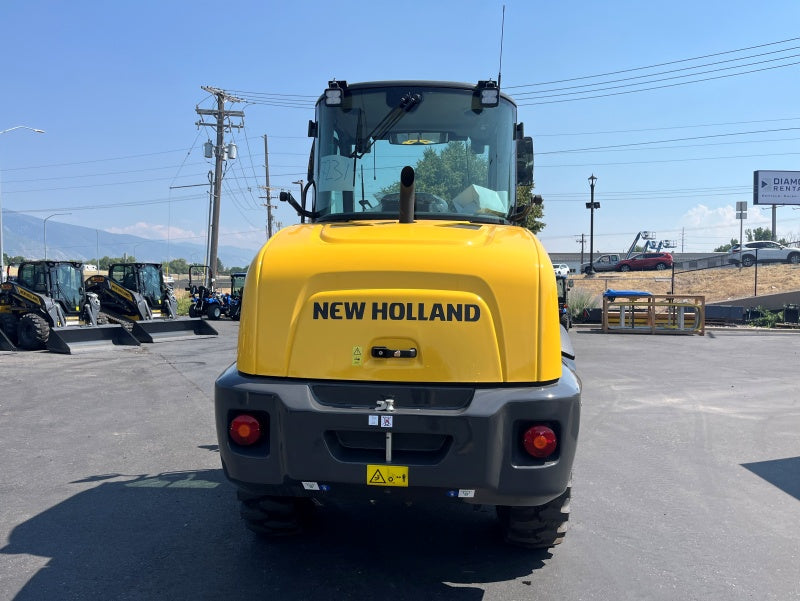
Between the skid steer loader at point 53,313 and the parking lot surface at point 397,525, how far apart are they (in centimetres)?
964

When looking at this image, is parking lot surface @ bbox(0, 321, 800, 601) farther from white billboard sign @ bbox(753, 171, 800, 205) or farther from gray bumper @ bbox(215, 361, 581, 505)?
white billboard sign @ bbox(753, 171, 800, 205)

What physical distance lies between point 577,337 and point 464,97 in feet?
58.7

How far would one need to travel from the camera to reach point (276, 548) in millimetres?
4391

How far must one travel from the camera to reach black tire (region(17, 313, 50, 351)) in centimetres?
1850

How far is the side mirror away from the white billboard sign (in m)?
47.9

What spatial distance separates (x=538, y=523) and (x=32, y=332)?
59.0 feet

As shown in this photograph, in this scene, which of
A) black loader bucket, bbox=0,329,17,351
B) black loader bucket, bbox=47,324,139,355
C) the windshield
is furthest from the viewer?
black loader bucket, bbox=0,329,17,351

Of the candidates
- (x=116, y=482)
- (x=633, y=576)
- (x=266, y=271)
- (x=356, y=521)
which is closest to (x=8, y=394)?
(x=116, y=482)

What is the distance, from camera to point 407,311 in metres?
3.47

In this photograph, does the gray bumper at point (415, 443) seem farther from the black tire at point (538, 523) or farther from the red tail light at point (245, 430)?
the black tire at point (538, 523)

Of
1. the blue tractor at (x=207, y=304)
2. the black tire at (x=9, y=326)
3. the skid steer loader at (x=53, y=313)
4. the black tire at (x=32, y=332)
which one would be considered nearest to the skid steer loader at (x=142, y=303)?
the skid steer loader at (x=53, y=313)

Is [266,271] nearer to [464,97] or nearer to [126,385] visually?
[464,97]

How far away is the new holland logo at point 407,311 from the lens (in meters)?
3.46

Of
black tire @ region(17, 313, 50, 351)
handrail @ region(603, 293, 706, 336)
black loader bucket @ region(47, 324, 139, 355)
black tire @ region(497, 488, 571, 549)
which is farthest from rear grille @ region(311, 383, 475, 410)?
handrail @ region(603, 293, 706, 336)
